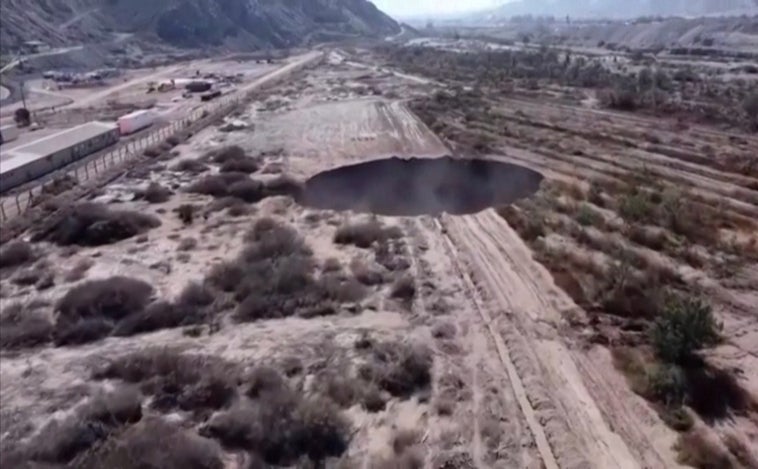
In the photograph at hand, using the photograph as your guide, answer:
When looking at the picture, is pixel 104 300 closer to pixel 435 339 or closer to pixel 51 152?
pixel 435 339

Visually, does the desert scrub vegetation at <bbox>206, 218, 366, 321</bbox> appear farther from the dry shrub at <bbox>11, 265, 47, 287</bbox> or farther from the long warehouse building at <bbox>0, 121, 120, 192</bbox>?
the long warehouse building at <bbox>0, 121, 120, 192</bbox>

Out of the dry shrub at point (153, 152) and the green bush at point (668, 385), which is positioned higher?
the dry shrub at point (153, 152)

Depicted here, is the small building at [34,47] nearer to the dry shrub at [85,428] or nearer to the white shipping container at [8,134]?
the white shipping container at [8,134]

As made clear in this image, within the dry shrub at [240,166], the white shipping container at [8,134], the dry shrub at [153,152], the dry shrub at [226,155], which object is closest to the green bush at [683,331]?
the dry shrub at [240,166]

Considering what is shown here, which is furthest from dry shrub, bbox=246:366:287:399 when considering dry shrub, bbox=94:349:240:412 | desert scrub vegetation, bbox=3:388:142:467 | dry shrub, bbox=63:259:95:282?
dry shrub, bbox=63:259:95:282

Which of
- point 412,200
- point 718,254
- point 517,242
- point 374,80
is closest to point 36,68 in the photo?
→ point 374,80

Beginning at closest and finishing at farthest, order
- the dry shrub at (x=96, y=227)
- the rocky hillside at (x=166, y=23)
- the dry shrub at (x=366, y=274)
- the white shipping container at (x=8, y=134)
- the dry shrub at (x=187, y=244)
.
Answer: the dry shrub at (x=366, y=274), the dry shrub at (x=187, y=244), the dry shrub at (x=96, y=227), the white shipping container at (x=8, y=134), the rocky hillside at (x=166, y=23)

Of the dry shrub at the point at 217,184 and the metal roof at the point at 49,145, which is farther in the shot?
the metal roof at the point at 49,145
